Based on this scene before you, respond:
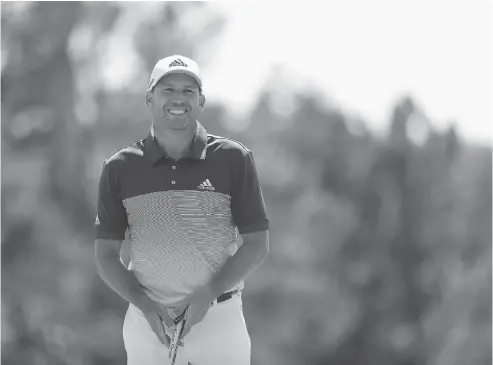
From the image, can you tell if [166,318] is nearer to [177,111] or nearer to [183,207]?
[183,207]

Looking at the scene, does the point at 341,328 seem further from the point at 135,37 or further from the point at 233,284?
the point at 233,284

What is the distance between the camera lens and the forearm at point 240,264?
6.39ft

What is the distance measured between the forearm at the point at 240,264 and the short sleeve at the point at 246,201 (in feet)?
0.08

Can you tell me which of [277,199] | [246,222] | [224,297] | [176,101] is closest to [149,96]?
[176,101]

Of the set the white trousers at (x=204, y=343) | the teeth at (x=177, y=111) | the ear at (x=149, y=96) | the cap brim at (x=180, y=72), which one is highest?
the cap brim at (x=180, y=72)

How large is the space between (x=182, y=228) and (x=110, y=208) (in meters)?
0.19

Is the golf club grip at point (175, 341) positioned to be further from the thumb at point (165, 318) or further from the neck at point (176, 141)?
the neck at point (176, 141)

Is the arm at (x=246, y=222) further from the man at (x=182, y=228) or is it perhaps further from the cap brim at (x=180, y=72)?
the cap brim at (x=180, y=72)

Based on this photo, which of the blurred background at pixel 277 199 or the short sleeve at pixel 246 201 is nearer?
the short sleeve at pixel 246 201

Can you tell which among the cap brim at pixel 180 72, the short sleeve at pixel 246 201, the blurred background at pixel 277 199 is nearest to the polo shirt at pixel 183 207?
the short sleeve at pixel 246 201

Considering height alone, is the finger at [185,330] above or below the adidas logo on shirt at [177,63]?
below

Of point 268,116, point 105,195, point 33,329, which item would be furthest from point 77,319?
point 105,195

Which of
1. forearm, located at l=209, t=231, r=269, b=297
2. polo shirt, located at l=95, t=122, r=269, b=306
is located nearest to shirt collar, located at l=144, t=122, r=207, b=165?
polo shirt, located at l=95, t=122, r=269, b=306

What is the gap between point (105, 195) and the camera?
80.0 inches
